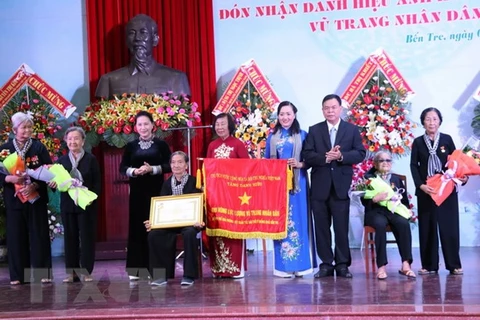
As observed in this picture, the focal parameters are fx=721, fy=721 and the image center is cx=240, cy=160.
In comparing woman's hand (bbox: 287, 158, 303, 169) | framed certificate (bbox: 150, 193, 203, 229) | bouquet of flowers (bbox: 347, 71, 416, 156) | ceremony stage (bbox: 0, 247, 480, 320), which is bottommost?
ceremony stage (bbox: 0, 247, 480, 320)

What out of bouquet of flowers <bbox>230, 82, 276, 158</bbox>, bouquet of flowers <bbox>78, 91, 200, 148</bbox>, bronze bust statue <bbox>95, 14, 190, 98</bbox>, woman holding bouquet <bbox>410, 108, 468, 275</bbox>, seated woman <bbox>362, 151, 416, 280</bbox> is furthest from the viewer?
bronze bust statue <bbox>95, 14, 190, 98</bbox>

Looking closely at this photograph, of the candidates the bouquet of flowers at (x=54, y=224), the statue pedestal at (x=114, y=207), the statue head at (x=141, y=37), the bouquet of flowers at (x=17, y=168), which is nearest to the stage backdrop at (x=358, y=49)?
the statue head at (x=141, y=37)

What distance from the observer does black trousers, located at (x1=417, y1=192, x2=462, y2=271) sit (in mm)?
5156

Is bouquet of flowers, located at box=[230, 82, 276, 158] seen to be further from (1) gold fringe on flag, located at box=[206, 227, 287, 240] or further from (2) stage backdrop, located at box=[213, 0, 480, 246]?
(1) gold fringe on flag, located at box=[206, 227, 287, 240]

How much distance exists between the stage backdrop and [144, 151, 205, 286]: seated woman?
2697 mm

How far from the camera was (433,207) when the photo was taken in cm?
524

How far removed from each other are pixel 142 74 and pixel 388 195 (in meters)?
3.05

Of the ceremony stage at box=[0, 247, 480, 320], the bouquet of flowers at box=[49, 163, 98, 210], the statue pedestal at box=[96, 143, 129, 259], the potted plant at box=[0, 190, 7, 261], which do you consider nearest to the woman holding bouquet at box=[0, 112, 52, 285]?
the ceremony stage at box=[0, 247, 480, 320]

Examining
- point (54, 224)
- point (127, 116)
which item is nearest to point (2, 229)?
point (54, 224)

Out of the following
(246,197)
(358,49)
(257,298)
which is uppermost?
(358,49)

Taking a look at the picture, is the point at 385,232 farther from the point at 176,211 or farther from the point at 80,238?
the point at 80,238

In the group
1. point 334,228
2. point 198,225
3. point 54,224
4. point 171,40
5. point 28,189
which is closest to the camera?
point 198,225

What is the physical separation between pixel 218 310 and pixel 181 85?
3.68 metres

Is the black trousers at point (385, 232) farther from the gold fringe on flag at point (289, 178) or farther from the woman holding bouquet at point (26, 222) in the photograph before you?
the woman holding bouquet at point (26, 222)
